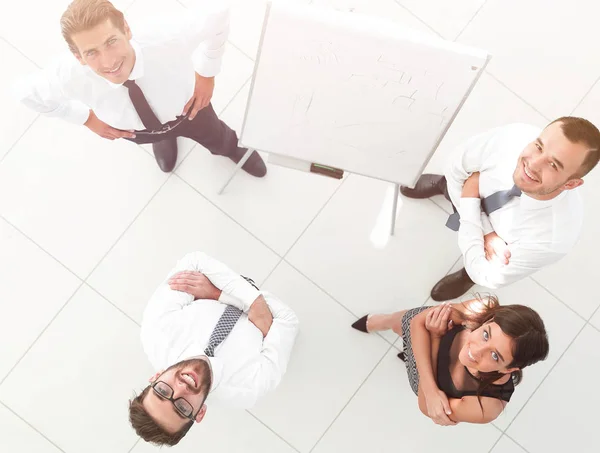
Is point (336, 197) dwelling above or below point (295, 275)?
above

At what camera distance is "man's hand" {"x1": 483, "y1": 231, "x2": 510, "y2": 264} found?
2234 millimetres

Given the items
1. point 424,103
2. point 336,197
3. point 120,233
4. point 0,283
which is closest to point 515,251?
point 424,103

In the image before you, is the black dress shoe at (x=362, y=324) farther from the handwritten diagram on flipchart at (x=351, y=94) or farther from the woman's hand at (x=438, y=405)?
the handwritten diagram on flipchart at (x=351, y=94)

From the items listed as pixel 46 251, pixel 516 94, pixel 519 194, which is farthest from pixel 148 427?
pixel 516 94

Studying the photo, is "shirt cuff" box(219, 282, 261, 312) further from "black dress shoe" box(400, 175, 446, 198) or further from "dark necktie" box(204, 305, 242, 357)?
"black dress shoe" box(400, 175, 446, 198)

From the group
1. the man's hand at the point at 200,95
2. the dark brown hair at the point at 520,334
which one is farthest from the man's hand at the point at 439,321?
the man's hand at the point at 200,95

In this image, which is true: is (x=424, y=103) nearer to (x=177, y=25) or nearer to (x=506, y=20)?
(x=177, y=25)

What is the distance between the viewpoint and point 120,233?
9.96ft

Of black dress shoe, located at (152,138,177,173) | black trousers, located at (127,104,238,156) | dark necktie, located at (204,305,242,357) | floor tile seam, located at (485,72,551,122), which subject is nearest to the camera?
dark necktie, located at (204,305,242,357)

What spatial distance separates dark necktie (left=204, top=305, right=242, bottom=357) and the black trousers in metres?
0.84

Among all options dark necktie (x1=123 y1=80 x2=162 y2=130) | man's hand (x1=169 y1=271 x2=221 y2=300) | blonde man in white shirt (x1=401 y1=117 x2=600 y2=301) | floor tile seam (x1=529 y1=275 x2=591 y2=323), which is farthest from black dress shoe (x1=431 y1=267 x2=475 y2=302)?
dark necktie (x1=123 y1=80 x2=162 y2=130)

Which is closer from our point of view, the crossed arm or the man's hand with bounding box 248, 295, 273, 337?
the crossed arm

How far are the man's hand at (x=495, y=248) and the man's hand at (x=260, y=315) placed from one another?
3.15ft

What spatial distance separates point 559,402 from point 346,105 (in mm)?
2081
